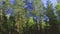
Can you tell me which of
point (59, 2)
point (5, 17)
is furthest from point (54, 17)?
point (5, 17)

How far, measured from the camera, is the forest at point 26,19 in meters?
22.3

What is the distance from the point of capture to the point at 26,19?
2283 centimetres

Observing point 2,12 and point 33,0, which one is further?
point 33,0

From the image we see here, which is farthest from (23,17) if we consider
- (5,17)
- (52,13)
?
(52,13)

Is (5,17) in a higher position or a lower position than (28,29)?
higher

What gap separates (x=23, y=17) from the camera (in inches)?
891

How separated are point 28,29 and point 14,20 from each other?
2.49 metres

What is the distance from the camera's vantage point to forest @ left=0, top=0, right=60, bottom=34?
22297 millimetres

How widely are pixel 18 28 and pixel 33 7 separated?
4.15m

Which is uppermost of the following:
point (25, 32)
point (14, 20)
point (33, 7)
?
point (33, 7)

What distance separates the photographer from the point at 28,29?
902 inches

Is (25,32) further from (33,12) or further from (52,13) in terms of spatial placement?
(52,13)

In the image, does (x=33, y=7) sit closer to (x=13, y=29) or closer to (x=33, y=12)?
(x=33, y=12)

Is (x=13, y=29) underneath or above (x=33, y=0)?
underneath
